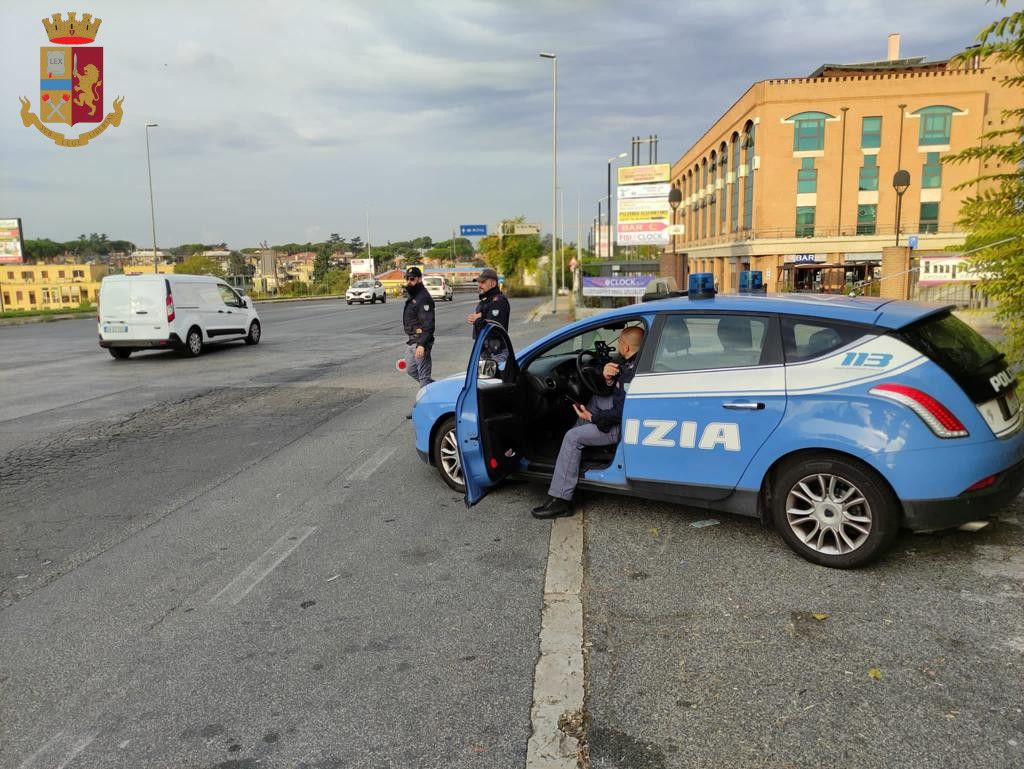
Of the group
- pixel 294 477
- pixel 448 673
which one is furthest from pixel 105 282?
pixel 448 673

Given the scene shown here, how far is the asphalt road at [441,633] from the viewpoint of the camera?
279 centimetres

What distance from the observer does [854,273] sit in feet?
147

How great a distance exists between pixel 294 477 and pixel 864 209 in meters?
57.9

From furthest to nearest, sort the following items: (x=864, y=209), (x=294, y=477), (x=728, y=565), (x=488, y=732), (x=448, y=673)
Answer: (x=864, y=209), (x=294, y=477), (x=728, y=565), (x=448, y=673), (x=488, y=732)

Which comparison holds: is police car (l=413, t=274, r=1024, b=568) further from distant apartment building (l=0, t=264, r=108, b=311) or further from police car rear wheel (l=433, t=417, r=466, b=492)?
distant apartment building (l=0, t=264, r=108, b=311)

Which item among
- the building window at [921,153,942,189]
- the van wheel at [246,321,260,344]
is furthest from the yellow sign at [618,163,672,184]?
the building window at [921,153,942,189]

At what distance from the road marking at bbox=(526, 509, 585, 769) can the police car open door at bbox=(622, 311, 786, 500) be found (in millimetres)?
788

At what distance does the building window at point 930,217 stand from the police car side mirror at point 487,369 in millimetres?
58972

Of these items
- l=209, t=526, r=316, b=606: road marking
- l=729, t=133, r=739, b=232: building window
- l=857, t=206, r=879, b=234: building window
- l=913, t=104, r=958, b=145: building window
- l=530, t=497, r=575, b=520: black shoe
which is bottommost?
l=209, t=526, r=316, b=606: road marking

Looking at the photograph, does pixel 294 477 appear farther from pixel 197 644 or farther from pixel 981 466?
pixel 981 466

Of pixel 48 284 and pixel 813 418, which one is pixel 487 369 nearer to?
pixel 813 418

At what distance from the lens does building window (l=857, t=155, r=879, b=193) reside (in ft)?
179

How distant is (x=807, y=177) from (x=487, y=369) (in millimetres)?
56268

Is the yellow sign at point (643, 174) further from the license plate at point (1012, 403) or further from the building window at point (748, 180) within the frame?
the license plate at point (1012, 403)
